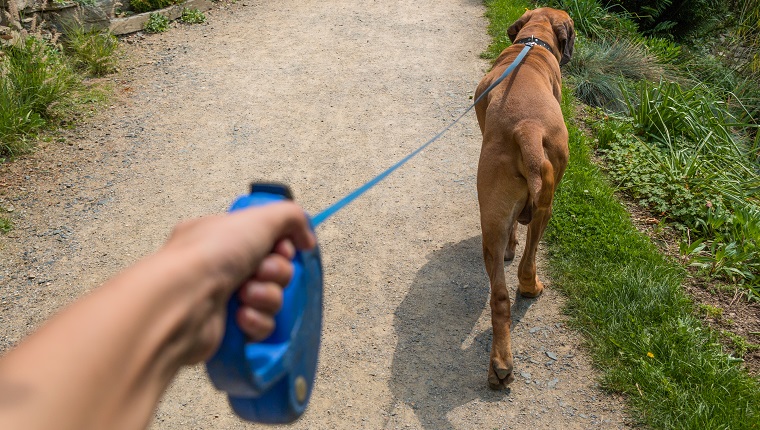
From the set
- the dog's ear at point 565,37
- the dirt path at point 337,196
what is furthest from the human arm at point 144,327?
the dog's ear at point 565,37

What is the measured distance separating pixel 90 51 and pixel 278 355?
7881 millimetres

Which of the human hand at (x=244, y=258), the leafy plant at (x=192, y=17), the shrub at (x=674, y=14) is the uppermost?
the human hand at (x=244, y=258)

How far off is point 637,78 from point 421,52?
294 cm

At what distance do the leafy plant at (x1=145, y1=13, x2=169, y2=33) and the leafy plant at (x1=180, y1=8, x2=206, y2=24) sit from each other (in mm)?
354

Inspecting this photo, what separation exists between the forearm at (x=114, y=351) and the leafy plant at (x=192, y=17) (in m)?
9.46

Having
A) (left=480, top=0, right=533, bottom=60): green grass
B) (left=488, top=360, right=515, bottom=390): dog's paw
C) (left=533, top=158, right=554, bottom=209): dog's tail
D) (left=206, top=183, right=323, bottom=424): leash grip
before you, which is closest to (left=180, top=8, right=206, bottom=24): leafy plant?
(left=480, top=0, right=533, bottom=60): green grass

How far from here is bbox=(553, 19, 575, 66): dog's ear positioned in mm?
5508

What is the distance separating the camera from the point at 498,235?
3908mm

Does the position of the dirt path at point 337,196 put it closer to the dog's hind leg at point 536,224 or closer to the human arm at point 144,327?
the dog's hind leg at point 536,224

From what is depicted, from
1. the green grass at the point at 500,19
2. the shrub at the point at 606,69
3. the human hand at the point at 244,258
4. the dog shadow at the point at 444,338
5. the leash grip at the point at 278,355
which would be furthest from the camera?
the green grass at the point at 500,19

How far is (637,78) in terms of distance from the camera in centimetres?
863

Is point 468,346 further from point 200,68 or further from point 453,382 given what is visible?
point 200,68

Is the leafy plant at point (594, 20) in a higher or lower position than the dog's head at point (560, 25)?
lower

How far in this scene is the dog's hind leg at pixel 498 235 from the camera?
3.87m
